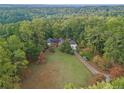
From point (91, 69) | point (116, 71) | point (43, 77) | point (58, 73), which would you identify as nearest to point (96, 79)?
point (91, 69)

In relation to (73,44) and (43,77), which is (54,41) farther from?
(43,77)

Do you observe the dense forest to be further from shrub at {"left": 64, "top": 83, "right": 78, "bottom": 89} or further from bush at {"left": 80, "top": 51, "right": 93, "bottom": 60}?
shrub at {"left": 64, "top": 83, "right": 78, "bottom": 89}

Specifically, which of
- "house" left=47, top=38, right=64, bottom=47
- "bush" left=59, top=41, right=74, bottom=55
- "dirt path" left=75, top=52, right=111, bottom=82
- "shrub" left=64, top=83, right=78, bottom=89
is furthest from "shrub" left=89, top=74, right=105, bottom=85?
"house" left=47, top=38, right=64, bottom=47

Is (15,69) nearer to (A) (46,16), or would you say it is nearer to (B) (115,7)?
(A) (46,16)

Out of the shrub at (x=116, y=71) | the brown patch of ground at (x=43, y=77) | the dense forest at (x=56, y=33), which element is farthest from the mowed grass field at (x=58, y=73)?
the shrub at (x=116, y=71)

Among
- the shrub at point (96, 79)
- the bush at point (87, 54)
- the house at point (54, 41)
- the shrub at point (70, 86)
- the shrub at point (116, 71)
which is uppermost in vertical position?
the house at point (54, 41)

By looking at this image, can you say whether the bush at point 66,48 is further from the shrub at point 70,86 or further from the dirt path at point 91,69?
the shrub at point 70,86

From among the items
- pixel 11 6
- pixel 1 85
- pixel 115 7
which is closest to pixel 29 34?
pixel 11 6
